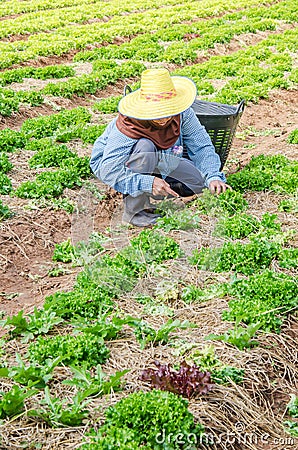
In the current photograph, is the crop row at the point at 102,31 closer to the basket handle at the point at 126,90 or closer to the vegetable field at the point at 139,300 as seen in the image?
A: the vegetable field at the point at 139,300

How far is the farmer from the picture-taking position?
5453 mm

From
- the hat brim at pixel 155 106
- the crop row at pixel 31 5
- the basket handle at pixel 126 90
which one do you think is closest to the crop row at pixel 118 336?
the hat brim at pixel 155 106

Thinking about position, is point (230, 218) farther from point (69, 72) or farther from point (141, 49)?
point (141, 49)

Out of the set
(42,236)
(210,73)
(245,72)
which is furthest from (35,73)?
(42,236)

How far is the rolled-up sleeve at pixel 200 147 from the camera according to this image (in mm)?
5879

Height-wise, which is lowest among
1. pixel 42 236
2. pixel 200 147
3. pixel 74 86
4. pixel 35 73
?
pixel 35 73

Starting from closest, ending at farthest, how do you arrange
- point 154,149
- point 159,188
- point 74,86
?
point 159,188, point 154,149, point 74,86

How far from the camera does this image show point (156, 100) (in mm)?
5453

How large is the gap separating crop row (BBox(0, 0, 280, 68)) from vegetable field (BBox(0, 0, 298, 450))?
4287 mm

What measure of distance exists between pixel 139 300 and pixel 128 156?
1456mm

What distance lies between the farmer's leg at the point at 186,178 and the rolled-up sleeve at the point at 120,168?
531 millimetres

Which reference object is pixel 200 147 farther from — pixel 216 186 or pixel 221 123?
pixel 221 123

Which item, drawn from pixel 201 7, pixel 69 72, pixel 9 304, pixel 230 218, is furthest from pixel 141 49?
pixel 9 304

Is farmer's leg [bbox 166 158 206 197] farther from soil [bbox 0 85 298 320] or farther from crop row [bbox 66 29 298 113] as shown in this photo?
crop row [bbox 66 29 298 113]
